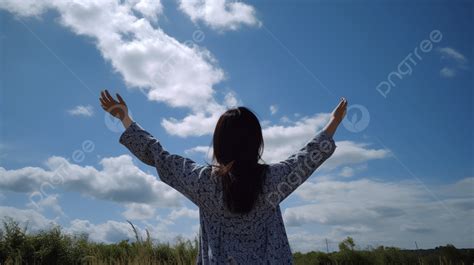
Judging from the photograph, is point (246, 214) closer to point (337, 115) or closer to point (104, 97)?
point (337, 115)

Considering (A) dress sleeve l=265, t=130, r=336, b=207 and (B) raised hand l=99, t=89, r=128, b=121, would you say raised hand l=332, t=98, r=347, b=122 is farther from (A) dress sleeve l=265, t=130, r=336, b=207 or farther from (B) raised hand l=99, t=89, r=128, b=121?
(B) raised hand l=99, t=89, r=128, b=121

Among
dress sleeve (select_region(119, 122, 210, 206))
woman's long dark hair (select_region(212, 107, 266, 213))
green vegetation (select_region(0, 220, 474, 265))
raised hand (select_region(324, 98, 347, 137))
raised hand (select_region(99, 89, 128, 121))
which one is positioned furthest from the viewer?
green vegetation (select_region(0, 220, 474, 265))

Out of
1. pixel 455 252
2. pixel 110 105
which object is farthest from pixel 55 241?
pixel 455 252

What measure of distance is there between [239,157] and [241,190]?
0.65 ft

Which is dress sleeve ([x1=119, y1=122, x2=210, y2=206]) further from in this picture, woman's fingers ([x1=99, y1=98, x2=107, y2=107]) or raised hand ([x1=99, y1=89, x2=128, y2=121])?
woman's fingers ([x1=99, y1=98, x2=107, y2=107])

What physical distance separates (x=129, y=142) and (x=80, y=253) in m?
13.7

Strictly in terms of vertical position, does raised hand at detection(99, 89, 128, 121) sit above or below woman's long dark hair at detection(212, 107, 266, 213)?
above

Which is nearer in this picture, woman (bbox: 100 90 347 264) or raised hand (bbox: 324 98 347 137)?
woman (bbox: 100 90 347 264)

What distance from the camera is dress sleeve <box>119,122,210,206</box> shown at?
258 cm

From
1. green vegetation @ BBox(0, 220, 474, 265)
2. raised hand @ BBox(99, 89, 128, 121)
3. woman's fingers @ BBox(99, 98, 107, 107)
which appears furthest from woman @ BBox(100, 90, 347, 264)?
green vegetation @ BBox(0, 220, 474, 265)


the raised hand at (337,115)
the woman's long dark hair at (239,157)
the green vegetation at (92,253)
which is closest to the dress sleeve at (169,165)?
the woman's long dark hair at (239,157)

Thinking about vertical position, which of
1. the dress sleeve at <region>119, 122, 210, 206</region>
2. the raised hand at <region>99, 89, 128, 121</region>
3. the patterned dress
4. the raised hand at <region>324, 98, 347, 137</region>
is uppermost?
the raised hand at <region>99, 89, 128, 121</region>

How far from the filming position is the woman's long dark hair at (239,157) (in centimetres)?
245

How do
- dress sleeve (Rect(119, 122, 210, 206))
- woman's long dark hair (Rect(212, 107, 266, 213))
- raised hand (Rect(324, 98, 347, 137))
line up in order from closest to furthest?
woman's long dark hair (Rect(212, 107, 266, 213)) < dress sleeve (Rect(119, 122, 210, 206)) < raised hand (Rect(324, 98, 347, 137))
